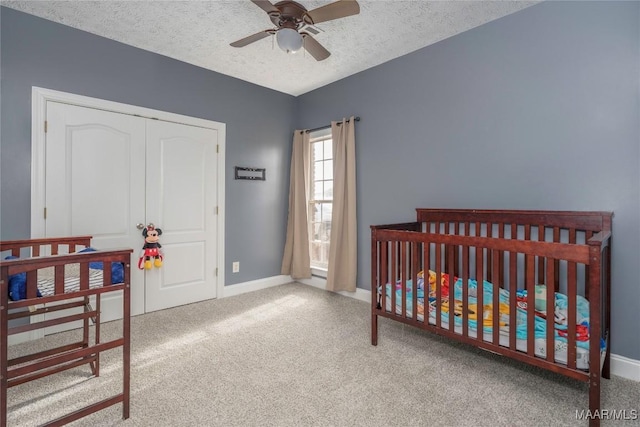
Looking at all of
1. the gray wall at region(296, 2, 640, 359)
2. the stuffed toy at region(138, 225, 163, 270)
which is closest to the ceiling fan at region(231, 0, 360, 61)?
the gray wall at region(296, 2, 640, 359)

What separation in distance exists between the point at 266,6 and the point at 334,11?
1.35 feet

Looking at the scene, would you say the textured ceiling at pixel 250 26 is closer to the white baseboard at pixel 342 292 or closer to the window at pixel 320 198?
the window at pixel 320 198

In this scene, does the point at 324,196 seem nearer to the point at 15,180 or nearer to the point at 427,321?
the point at 427,321

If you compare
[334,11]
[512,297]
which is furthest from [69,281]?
[512,297]

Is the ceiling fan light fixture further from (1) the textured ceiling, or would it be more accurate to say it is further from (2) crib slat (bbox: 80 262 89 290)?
(2) crib slat (bbox: 80 262 89 290)

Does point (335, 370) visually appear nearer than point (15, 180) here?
Yes

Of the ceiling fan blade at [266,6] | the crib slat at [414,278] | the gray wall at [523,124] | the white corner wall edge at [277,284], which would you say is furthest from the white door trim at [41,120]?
the crib slat at [414,278]

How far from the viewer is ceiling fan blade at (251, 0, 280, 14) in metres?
1.82

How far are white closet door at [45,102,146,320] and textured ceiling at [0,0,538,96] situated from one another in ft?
2.24

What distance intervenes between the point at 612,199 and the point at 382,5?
197 cm

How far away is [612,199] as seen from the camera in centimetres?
194

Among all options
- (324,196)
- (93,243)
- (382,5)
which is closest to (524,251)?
(382,5)

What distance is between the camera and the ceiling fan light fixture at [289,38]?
1953mm

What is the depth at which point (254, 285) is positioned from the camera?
12.2ft
